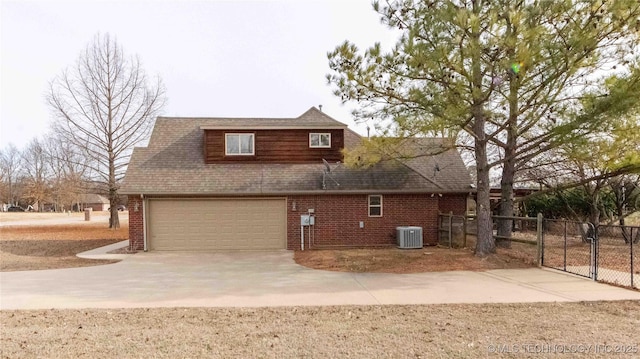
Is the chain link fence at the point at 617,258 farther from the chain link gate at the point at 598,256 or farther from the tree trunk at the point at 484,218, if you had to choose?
the tree trunk at the point at 484,218

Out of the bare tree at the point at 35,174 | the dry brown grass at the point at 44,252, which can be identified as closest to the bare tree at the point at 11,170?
the bare tree at the point at 35,174

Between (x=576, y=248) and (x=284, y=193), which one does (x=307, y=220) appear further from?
(x=576, y=248)

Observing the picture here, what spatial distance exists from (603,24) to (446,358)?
867 cm

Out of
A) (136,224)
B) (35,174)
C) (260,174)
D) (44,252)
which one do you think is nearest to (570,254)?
(260,174)

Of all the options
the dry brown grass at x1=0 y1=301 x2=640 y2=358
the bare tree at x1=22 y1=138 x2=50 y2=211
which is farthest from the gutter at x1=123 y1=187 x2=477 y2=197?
the bare tree at x1=22 y1=138 x2=50 y2=211

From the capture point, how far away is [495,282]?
29.6 feet

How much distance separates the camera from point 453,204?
16125 millimetres

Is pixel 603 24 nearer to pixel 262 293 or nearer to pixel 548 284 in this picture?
pixel 548 284

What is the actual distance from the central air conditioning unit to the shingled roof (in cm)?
148

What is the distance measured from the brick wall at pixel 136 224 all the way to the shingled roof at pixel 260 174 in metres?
0.63

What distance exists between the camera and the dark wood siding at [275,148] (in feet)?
54.0

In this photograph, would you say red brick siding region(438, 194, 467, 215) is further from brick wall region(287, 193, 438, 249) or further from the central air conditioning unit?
the central air conditioning unit

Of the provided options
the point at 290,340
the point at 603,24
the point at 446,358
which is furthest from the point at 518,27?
the point at 290,340

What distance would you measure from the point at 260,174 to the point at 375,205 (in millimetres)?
4569
